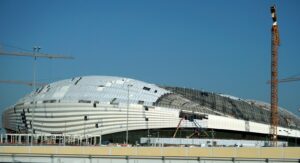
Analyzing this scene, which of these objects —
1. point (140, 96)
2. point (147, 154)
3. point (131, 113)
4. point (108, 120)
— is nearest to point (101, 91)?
point (108, 120)

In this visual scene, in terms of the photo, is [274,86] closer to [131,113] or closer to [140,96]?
[140,96]

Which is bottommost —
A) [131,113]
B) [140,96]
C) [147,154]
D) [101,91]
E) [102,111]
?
[147,154]

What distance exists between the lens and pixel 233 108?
15938cm

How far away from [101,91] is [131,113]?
1234 cm

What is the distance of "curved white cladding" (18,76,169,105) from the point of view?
145125 millimetres

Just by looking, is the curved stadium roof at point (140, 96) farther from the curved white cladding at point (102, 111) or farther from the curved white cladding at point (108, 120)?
the curved white cladding at point (108, 120)

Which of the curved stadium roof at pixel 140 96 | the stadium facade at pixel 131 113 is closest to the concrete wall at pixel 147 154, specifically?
the stadium facade at pixel 131 113

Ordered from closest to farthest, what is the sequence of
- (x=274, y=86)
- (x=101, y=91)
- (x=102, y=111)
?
(x=102, y=111), (x=101, y=91), (x=274, y=86)

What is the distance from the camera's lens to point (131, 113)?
141 metres

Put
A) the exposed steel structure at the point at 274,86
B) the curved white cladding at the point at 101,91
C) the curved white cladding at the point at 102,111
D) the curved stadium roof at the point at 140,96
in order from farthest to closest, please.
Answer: the exposed steel structure at the point at 274,86 → the curved stadium roof at the point at 140,96 → the curved white cladding at the point at 101,91 → the curved white cladding at the point at 102,111

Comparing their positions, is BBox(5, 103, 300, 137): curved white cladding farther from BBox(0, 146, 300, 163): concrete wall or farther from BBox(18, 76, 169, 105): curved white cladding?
BBox(0, 146, 300, 163): concrete wall

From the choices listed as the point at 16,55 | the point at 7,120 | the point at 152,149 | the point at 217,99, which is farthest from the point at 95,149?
the point at 7,120

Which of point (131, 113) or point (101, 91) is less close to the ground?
point (101, 91)

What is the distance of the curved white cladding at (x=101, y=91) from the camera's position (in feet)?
476
